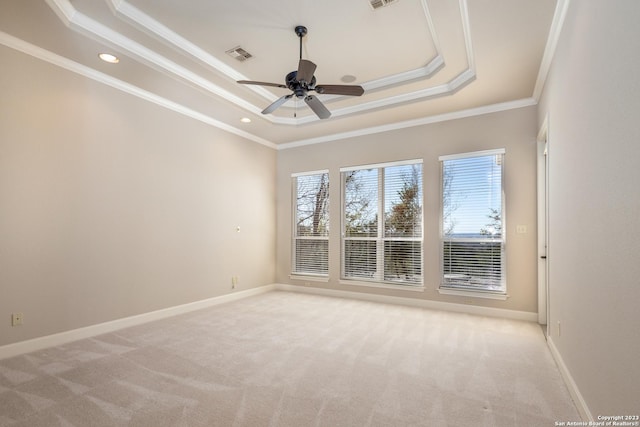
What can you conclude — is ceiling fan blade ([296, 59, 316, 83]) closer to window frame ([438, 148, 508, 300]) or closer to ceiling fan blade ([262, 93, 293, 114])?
ceiling fan blade ([262, 93, 293, 114])

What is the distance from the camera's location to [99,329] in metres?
3.64

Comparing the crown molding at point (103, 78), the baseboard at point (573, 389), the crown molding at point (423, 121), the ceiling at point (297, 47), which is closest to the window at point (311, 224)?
the crown molding at point (423, 121)

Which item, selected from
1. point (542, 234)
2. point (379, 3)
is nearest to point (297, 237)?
point (542, 234)

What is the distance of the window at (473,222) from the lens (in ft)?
14.9

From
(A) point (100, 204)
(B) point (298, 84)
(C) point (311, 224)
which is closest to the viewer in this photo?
(B) point (298, 84)

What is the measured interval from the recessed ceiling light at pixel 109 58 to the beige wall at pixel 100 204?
18.4 inches

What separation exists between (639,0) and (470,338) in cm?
318

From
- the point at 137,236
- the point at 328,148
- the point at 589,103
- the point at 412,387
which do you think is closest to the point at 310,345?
the point at 412,387

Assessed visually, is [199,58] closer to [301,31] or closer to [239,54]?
[239,54]

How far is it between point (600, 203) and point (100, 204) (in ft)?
14.8

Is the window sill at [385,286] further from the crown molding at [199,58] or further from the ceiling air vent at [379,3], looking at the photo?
the ceiling air vent at [379,3]

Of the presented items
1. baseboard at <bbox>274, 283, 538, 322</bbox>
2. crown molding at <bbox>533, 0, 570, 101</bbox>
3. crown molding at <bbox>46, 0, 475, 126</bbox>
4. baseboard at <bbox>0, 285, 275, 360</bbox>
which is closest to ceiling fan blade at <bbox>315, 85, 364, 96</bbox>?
crown molding at <bbox>46, 0, 475, 126</bbox>

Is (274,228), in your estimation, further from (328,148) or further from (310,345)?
(310,345)

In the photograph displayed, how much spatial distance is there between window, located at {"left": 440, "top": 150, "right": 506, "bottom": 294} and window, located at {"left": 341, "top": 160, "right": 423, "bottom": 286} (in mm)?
430
